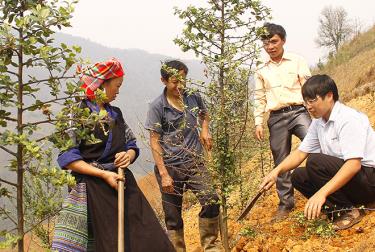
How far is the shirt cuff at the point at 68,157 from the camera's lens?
2594mm

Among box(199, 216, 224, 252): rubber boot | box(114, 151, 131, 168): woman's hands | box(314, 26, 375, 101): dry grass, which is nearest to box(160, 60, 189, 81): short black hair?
box(114, 151, 131, 168): woman's hands

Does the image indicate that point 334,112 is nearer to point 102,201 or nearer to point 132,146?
point 132,146

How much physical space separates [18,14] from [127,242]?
4.91 ft

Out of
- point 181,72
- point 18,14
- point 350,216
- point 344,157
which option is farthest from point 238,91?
point 18,14

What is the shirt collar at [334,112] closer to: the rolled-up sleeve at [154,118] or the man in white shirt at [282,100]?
the man in white shirt at [282,100]

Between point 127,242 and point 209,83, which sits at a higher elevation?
point 209,83

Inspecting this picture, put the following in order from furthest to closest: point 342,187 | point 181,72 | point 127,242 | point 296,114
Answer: point 296,114 < point 181,72 < point 342,187 < point 127,242

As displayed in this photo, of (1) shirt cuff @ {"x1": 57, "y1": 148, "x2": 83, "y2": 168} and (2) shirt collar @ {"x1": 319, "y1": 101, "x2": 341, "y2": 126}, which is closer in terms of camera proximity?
(1) shirt cuff @ {"x1": 57, "y1": 148, "x2": 83, "y2": 168}

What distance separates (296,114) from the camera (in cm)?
412

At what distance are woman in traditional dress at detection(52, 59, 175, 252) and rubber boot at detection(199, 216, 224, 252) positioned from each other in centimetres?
120

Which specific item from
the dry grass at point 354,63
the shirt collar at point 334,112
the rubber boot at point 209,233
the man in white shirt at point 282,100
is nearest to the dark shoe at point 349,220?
the shirt collar at point 334,112

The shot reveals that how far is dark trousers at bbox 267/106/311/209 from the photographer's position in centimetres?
411

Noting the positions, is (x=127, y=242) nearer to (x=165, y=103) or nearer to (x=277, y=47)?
(x=165, y=103)

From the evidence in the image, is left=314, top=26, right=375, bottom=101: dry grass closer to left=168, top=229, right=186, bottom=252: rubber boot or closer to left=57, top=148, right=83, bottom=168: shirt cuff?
left=168, top=229, right=186, bottom=252: rubber boot
